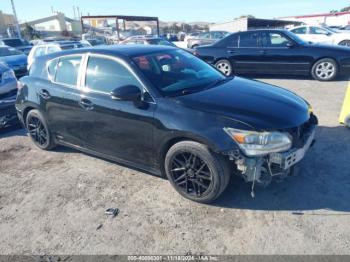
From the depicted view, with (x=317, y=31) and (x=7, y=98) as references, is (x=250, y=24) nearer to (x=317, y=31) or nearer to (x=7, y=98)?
(x=317, y=31)

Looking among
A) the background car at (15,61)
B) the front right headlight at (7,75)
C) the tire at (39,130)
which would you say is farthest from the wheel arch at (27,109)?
the background car at (15,61)

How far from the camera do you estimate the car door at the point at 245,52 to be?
9695 millimetres

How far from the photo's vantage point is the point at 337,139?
4.80 meters

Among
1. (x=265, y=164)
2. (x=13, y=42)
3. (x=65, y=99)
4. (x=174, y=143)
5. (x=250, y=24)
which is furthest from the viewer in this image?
(x=250, y=24)

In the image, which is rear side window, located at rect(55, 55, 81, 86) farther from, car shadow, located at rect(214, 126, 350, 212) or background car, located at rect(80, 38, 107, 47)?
background car, located at rect(80, 38, 107, 47)

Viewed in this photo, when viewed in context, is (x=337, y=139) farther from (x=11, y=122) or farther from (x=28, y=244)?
(x=11, y=122)

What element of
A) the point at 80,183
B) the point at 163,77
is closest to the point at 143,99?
the point at 163,77

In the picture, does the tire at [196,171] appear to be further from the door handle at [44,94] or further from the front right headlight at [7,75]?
the front right headlight at [7,75]

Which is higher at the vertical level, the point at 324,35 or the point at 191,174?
the point at 191,174

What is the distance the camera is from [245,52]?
983 cm

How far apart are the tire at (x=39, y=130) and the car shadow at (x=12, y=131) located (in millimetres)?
1065

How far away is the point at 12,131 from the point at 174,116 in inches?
176

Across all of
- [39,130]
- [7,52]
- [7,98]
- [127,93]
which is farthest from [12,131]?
[7,52]

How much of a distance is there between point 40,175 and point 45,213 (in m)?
1.04
